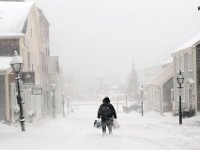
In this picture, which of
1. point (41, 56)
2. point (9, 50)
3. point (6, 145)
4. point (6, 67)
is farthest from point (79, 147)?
point (41, 56)

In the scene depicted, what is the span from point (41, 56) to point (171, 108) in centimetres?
1326

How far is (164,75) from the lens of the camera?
47469 mm

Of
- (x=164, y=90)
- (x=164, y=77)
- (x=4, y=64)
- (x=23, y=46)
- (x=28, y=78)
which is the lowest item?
(x=164, y=90)

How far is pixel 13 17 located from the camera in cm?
3250

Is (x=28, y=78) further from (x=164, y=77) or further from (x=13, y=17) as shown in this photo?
(x=164, y=77)

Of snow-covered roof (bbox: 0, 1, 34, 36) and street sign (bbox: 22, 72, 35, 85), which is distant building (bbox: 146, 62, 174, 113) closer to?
snow-covered roof (bbox: 0, 1, 34, 36)

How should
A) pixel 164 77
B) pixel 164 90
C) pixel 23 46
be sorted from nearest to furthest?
pixel 23 46 → pixel 164 90 → pixel 164 77

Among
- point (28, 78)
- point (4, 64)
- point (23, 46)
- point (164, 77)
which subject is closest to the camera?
point (28, 78)

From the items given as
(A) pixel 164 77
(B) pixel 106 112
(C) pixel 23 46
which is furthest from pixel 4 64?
(A) pixel 164 77

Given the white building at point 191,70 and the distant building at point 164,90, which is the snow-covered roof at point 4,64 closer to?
the white building at point 191,70

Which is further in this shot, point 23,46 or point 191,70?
point 191,70

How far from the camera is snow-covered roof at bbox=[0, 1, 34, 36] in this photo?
31500mm

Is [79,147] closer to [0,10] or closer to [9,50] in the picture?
[9,50]

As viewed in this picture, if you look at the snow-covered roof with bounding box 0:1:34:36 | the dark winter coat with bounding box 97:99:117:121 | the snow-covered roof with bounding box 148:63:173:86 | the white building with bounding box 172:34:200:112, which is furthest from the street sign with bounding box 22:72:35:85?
the snow-covered roof with bounding box 148:63:173:86
